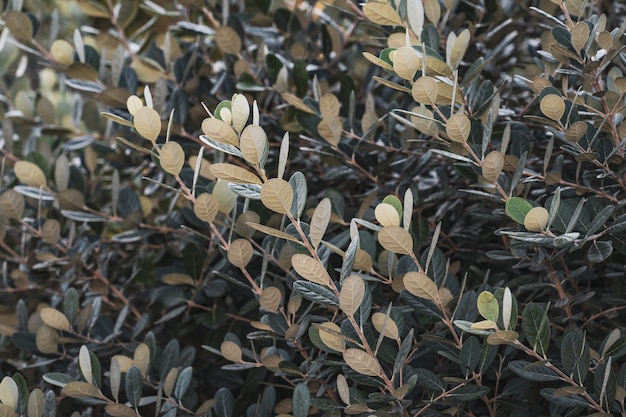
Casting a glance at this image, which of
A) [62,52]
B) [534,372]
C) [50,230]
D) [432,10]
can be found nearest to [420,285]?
[534,372]

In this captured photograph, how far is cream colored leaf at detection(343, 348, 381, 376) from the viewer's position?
80cm

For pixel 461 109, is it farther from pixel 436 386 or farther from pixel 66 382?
pixel 66 382

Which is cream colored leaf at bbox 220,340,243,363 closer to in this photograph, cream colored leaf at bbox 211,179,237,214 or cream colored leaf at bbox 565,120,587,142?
cream colored leaf at bbox 211,179,237,214

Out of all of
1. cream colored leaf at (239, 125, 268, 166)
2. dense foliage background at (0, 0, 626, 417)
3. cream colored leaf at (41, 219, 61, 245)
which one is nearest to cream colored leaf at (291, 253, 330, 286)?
dense foliage background at (0, 0, 626, 417)

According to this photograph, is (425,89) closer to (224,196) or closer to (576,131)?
(576,131)

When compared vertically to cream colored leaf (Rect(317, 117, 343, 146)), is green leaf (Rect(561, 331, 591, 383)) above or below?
below

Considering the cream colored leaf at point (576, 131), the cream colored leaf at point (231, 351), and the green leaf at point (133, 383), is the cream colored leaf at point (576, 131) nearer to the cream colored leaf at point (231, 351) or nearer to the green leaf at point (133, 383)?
the cream colored leaf at point (231, 351)

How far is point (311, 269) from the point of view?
0.80 m

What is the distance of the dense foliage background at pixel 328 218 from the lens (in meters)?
0.85

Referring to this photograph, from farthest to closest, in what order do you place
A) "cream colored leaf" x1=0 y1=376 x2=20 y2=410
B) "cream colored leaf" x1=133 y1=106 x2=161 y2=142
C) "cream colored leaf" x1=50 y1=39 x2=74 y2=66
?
"cream colored leaf" x1=50 y1=39 x2=74 y2=66
"cream colored leaf" x1=0 y1=376 x2=20 y2=410
"cream colored leaf" x1=133 y1=106 x2=161 y2=142

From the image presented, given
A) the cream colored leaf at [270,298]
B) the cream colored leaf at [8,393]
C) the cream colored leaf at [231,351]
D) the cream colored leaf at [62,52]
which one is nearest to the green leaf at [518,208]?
the cream colored leaf at [270,298]

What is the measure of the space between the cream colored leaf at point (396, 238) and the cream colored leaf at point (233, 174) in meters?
0.16

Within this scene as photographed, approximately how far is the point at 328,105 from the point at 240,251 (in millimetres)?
300

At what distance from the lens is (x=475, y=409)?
1.08 meters
